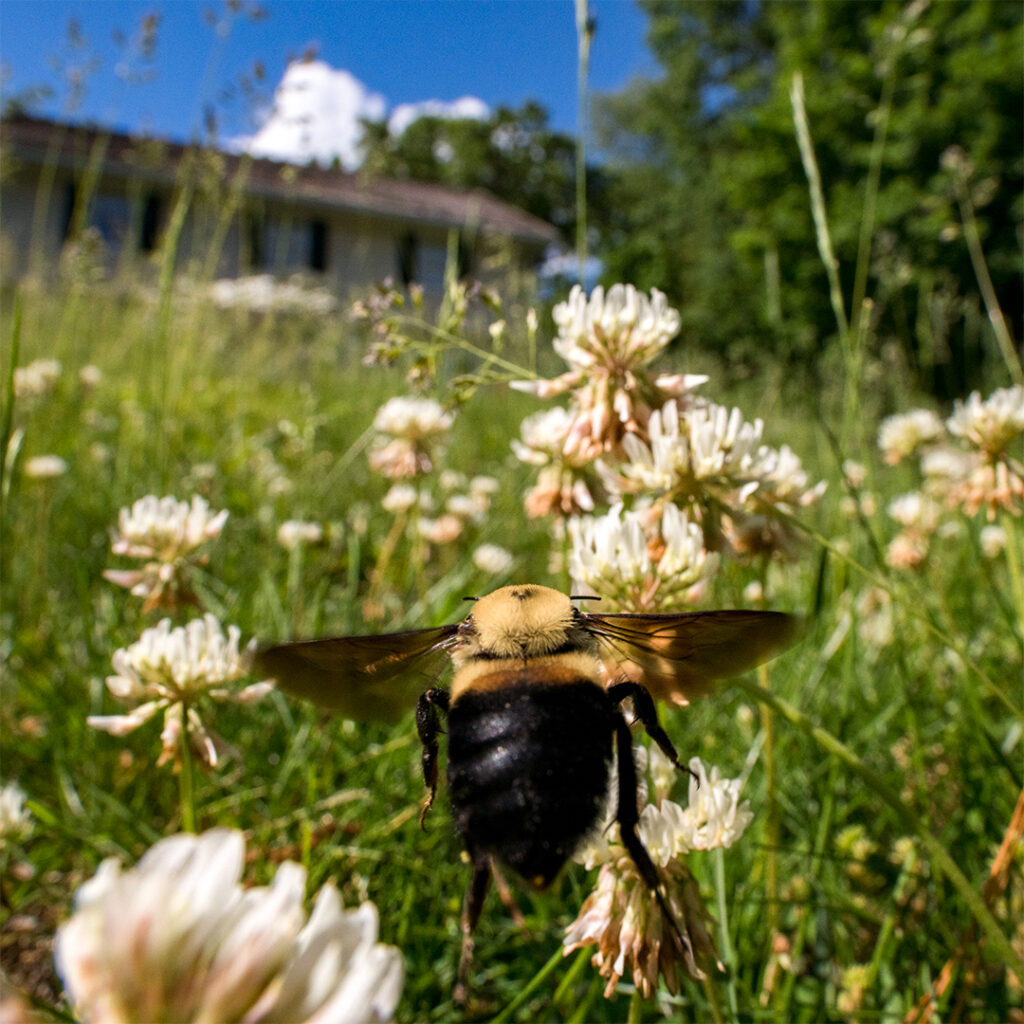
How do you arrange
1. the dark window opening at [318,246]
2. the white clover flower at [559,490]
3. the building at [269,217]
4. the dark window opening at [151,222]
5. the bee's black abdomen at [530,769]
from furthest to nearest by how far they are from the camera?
1. the dark window opening at [318,246]
2. the dark window opening at [151,222]
3. the building at [269,217]
4. the white clover flower at [559,490]
5. the bee's black abdomen at [530,769]

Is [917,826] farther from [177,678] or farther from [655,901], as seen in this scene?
[177,678]

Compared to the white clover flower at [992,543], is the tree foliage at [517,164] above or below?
above

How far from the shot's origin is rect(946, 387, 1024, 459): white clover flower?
1.53 metres

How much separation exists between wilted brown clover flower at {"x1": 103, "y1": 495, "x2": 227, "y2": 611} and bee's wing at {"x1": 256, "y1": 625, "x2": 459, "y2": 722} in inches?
30.4

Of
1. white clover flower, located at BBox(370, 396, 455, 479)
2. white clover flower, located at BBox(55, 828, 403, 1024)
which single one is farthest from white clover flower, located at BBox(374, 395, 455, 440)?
white clover flower, located at BBox(55, 828, 403, 1024)

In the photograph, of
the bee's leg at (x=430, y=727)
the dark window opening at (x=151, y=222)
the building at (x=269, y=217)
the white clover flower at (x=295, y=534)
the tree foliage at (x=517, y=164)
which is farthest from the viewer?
the tree foliage at (x=517, y=164)

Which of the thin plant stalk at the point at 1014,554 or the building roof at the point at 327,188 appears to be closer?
the thin plant stalk at the point at 1014,554

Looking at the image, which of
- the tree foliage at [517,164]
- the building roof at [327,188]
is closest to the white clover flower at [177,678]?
the building roof at [327,188]

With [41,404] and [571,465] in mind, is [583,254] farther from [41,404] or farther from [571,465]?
[41,404]

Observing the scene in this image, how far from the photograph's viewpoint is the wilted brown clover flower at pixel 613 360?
1187 mm

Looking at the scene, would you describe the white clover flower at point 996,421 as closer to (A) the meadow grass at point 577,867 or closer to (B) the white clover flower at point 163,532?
(A) the meadow grass at point 577,867

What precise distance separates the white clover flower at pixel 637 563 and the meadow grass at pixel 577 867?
169 millimetres

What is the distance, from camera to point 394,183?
92.1ft

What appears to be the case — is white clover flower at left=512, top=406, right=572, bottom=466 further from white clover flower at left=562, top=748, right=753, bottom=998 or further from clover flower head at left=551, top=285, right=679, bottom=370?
white clover flower at left=562, top=748, right=753, bottom=998
